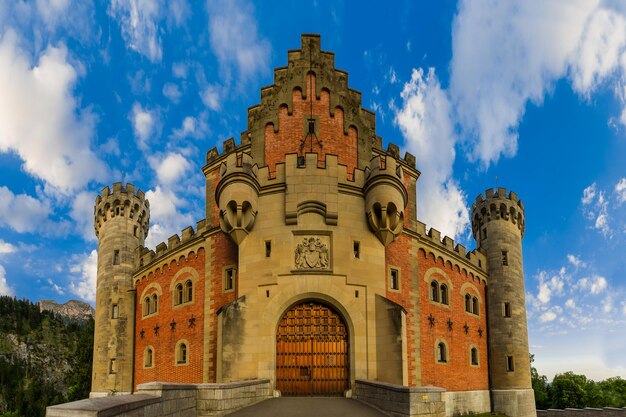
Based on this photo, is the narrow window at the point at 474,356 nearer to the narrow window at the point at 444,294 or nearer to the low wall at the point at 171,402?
the narrow window at the point at 444,294

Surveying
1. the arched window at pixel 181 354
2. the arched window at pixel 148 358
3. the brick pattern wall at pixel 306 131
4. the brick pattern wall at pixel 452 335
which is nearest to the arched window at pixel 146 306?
the arched window at pixel 148 358

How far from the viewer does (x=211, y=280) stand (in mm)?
30859

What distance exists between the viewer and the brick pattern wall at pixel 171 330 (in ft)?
103

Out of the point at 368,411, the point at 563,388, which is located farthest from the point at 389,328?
the point at 563,388

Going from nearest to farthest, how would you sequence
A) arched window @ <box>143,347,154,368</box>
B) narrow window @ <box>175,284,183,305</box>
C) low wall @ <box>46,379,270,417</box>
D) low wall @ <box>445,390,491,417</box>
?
low wall @ <box>46,379,270,417</box>, low wall @ <box>445,390,491,417</box>, narrow window @ <box>175,284,183,305</box>, arched window @ <box>143,347,154,368</box>

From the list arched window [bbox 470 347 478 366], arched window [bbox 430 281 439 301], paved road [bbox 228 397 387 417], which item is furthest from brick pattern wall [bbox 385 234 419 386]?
paved road [bbox 228 397 387 417]

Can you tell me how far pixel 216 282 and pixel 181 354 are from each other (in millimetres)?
5556

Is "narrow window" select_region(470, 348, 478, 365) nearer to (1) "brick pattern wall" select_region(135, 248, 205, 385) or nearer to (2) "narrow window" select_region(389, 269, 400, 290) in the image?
(2) "narrow window" select_region(389, 269, 400, 290)

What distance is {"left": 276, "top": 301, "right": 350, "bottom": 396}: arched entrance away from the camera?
21234 millimetres

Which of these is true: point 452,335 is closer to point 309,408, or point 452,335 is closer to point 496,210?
point 496,210

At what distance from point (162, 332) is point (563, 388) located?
46072mm

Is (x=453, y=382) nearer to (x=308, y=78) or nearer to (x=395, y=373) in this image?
(x=395, y=373)

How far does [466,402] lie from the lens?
3472 centimetres

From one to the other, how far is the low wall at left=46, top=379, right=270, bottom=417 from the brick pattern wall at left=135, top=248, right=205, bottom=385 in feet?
40.9
